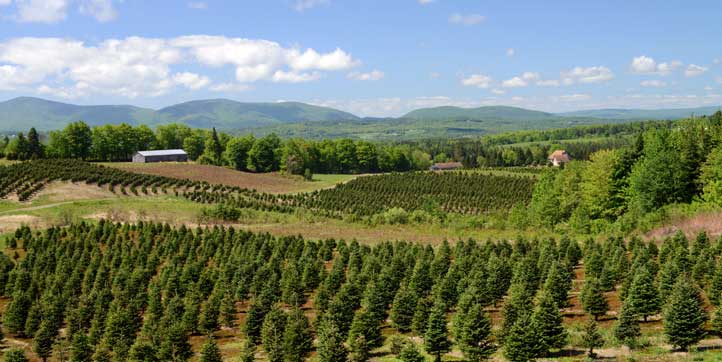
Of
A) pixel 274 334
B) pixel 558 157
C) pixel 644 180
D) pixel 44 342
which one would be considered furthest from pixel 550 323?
pixel 558 157

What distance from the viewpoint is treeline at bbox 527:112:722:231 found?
48.0 meters

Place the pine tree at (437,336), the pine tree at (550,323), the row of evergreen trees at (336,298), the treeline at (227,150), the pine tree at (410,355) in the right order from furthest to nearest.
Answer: the treeline at (227,150), the pine tree at (437,336), the row of evergreen trees at (336,298), the pine tree at (550,323), the pine tree at (410,355)

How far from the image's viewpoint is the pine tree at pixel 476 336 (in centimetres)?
1728

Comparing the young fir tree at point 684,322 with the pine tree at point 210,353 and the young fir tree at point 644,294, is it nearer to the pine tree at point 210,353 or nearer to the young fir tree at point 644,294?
the young fir tree at point 644,294

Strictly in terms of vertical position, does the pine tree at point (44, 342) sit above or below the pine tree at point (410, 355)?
below

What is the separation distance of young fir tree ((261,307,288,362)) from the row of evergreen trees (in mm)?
54

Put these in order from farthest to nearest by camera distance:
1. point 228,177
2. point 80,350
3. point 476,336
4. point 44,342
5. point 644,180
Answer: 1. point 228,177
2. point 644,180
3. point 44,342
4. point 80,350
5. point 476,336

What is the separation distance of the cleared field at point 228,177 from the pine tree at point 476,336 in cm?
7450

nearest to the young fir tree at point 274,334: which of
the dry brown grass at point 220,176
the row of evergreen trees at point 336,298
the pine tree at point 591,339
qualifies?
the row of evergreen trees at point 336,298

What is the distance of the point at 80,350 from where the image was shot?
20.6m

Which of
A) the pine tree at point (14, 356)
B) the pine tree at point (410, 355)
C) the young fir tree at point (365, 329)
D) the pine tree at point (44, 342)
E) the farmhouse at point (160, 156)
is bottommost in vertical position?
the pine tree at point (44, 342)

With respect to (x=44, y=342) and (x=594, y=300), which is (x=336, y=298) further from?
(x=44, y=342)

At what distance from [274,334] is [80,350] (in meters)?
7.57

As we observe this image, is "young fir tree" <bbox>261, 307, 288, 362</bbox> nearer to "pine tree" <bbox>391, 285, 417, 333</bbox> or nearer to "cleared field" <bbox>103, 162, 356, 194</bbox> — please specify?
"pine tree" <bbox>391, 285, 417, 333</bbox>
